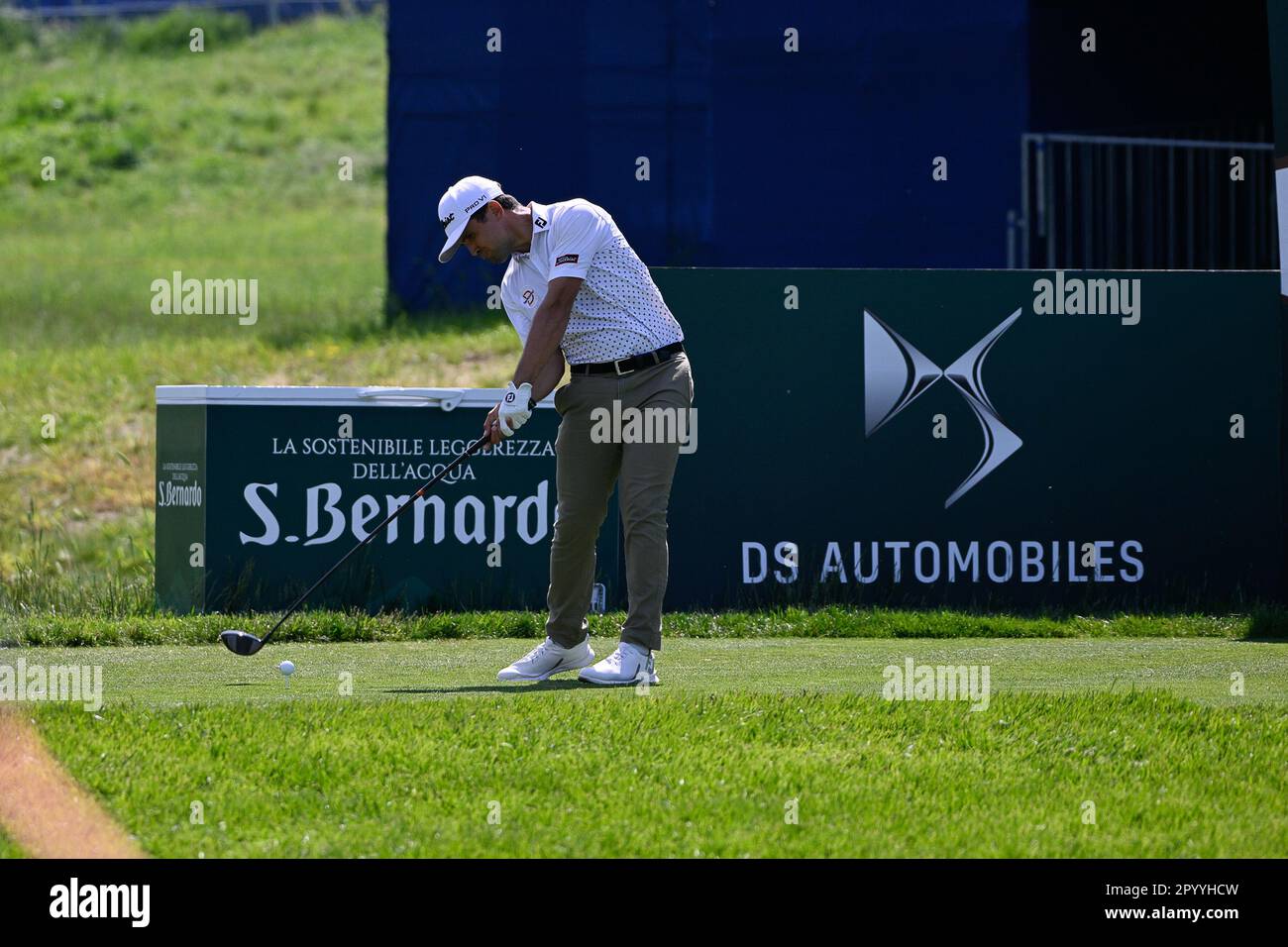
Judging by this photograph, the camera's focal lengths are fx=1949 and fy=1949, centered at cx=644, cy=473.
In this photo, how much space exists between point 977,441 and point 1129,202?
6815 mm

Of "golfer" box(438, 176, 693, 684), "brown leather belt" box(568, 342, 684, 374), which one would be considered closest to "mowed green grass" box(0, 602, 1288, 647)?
"golfer" box(438, 176, 693, 684)

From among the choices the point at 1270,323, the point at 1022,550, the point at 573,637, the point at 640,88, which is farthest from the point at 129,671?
the point at 640,88

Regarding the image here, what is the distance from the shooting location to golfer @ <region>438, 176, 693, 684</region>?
7270 millimetres

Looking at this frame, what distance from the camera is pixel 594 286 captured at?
7.38 meters

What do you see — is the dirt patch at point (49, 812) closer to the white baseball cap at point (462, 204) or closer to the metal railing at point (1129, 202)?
the white baseball cap at point (462, 204)

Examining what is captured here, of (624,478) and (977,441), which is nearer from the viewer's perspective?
(624,478)

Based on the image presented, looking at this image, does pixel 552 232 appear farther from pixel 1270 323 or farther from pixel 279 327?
pixel 279 327

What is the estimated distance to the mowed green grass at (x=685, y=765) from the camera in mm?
5234

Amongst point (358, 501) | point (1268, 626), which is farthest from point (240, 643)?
point (1268, 626)

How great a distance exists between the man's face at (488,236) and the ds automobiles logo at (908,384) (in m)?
3.51

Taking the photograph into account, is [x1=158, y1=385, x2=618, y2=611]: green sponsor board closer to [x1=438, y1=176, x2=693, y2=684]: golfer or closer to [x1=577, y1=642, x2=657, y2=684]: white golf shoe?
[x1=438, y1=176, x2=693, y2=684]: golfer

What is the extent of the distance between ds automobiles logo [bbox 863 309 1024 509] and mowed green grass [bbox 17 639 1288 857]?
2.77 metres

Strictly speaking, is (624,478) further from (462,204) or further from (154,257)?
(154,257)
